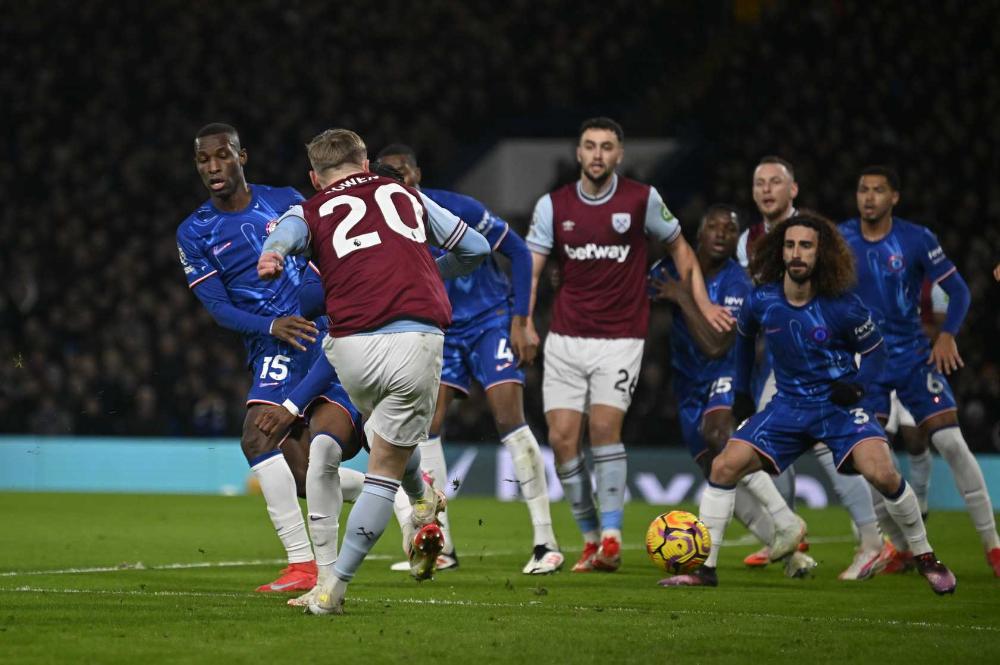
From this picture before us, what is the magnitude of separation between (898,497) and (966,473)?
1.48m

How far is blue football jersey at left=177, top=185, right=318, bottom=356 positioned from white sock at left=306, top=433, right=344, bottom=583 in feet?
3.50

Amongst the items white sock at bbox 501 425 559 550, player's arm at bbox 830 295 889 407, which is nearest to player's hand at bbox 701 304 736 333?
player's arm at bbox 830 295 889 407

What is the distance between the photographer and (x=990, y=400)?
15.5 m

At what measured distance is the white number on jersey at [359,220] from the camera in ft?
20.4

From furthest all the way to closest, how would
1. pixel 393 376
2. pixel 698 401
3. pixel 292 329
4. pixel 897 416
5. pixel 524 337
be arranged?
1. pixel 897 416
2. pixel 698 401
3. pixel 524 337
4. pixel 292 329
5. pixel 393 376

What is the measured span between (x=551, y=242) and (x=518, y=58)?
49.4 ft

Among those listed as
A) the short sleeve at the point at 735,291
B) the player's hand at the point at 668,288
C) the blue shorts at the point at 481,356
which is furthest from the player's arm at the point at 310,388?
the short sleeve at the point at 735,291

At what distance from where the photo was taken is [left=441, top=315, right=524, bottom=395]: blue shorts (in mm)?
9152

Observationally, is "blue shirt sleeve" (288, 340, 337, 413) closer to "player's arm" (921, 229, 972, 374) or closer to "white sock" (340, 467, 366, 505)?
"white sock" (340, 467, 366, 505)

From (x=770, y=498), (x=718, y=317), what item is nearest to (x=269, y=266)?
(x=718, y=317)

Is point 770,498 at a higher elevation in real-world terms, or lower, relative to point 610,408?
lower

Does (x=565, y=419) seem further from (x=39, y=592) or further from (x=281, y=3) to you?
Answer: (x=281, y=3)

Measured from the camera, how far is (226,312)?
7.58m

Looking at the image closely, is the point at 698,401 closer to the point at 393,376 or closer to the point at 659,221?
the point at 659,221
